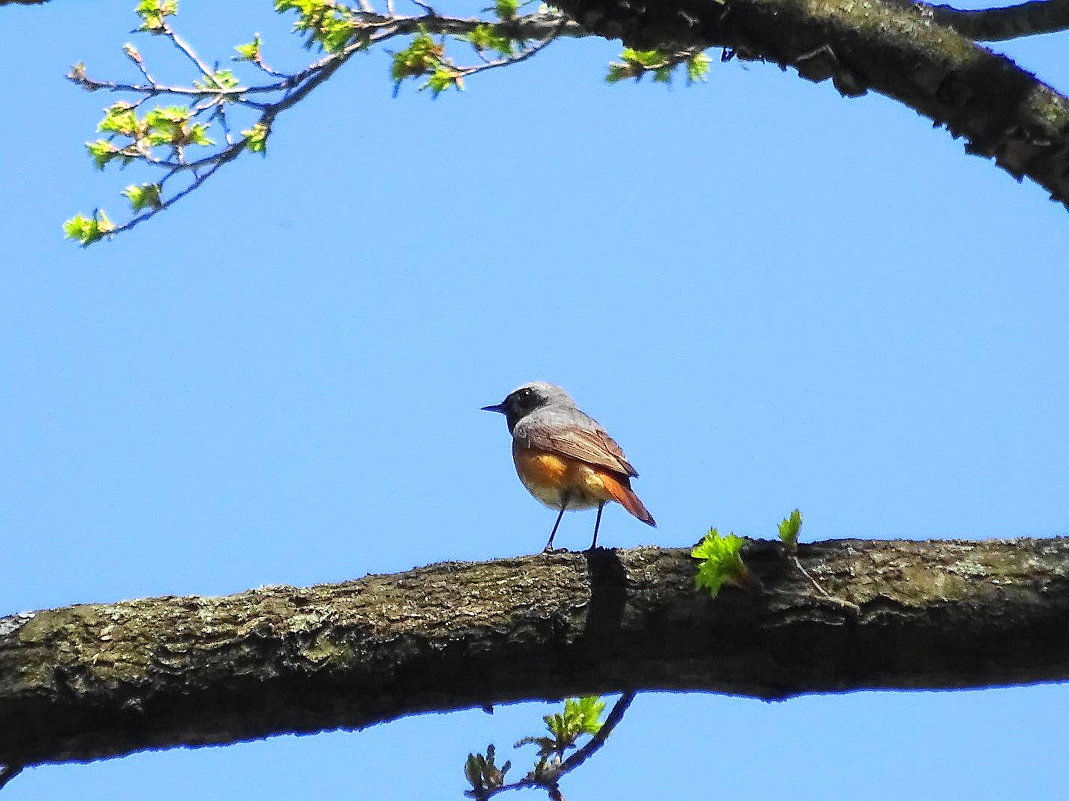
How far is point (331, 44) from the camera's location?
6773 millimetres

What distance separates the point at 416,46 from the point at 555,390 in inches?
113

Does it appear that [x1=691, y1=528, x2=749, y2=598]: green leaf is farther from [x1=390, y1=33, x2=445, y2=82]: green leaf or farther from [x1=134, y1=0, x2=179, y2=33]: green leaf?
[x1=134, y1=0, x2=179, y2=33]: green leaf

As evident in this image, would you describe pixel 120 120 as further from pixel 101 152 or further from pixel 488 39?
pixel 488 39

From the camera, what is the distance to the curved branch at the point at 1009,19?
498 cm

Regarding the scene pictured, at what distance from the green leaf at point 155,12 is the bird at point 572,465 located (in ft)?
12.0

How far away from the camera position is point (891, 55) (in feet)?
12.6

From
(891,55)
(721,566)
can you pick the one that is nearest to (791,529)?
(721,566)

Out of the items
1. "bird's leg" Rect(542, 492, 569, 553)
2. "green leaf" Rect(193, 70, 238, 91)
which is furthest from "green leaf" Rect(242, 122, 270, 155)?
"bird's leg" Rect(542, 492, 569, 553)

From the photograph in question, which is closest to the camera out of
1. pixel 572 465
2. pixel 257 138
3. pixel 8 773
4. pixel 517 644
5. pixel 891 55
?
pixel 8 773

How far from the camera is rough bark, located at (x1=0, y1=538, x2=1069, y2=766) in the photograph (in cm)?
346

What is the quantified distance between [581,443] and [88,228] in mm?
3411

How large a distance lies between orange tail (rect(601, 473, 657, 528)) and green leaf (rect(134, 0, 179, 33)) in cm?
433

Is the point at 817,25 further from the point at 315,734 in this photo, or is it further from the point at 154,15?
the point at 154,15

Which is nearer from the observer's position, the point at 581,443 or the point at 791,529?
the point at 791,529
